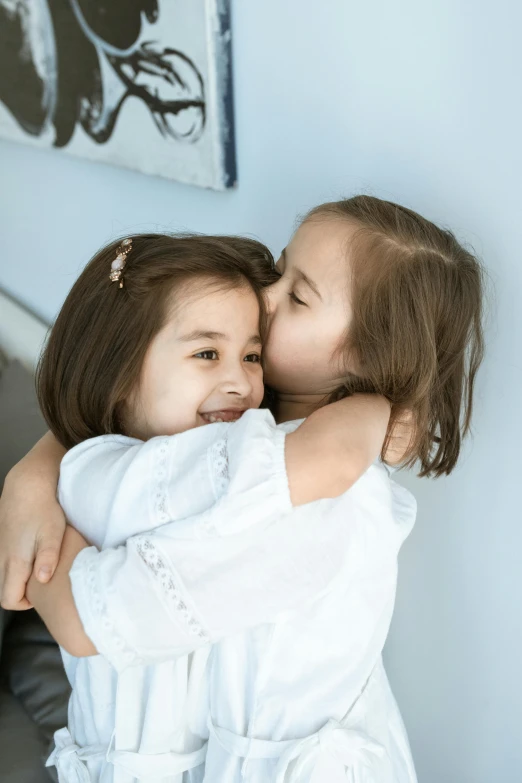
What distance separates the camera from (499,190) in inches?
36.9

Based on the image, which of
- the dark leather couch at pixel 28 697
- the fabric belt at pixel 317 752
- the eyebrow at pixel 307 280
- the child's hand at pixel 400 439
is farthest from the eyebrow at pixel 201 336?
the dark leather couch at pixel 28 697

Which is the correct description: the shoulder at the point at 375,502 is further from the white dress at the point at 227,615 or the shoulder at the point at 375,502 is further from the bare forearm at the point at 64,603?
the bare forearm at the point at 64,603

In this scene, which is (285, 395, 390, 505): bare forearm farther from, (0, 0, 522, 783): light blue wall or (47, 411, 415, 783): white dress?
(0, 0, 522, 783): light blue wall

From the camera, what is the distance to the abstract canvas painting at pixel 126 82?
4.08 feet

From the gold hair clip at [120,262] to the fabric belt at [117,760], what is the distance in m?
0.57

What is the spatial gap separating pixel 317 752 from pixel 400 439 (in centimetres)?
39

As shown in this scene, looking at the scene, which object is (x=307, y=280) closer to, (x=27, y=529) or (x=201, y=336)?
(x=201, y=336)

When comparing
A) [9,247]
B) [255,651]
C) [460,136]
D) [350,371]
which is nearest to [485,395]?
[350,371]

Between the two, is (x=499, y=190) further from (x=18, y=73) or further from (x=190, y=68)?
(x=18, y=73)

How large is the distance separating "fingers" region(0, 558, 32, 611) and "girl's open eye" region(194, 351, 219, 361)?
32 centimetres

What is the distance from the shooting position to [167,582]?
2.38ft

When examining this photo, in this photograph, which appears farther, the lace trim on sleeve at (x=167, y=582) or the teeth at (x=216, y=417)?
the teeth at (x=216, y=417)

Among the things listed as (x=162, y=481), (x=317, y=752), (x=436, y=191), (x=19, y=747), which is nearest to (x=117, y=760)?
(x=317, y=752)

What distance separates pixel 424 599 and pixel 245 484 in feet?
2.24
